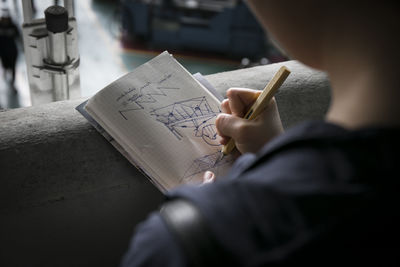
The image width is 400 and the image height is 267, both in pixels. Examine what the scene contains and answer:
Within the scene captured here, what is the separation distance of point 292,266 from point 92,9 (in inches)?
190

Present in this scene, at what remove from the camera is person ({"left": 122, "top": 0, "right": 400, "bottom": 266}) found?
351 millimetres

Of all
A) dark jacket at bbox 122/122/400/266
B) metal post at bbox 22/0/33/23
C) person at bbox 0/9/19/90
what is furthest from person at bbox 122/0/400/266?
person at bbox 0/9/19/90

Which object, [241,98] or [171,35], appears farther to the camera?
[171,35]

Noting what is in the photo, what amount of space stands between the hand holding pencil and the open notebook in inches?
2.1

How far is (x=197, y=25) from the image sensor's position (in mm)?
4270

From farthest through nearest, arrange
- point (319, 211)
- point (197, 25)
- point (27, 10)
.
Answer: point (197, 25) → point (27, 10) → point (319, 211)

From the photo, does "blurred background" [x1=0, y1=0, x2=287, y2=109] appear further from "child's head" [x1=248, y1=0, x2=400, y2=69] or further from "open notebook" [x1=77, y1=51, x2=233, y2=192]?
"child's head" [x1=248, y1=0, x2=400, y2=69]

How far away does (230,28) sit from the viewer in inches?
169

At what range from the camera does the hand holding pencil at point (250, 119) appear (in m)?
0.80

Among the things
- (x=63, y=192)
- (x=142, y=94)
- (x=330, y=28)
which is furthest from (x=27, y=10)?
(x=330, y=28)

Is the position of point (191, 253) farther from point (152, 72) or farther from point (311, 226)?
point (152, 72)

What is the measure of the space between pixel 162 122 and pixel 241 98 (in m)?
0.16

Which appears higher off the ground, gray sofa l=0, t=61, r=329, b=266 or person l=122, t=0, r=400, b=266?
person l=122, t=0, r=400, b=266

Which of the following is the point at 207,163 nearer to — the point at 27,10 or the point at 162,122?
the point at 162,122
